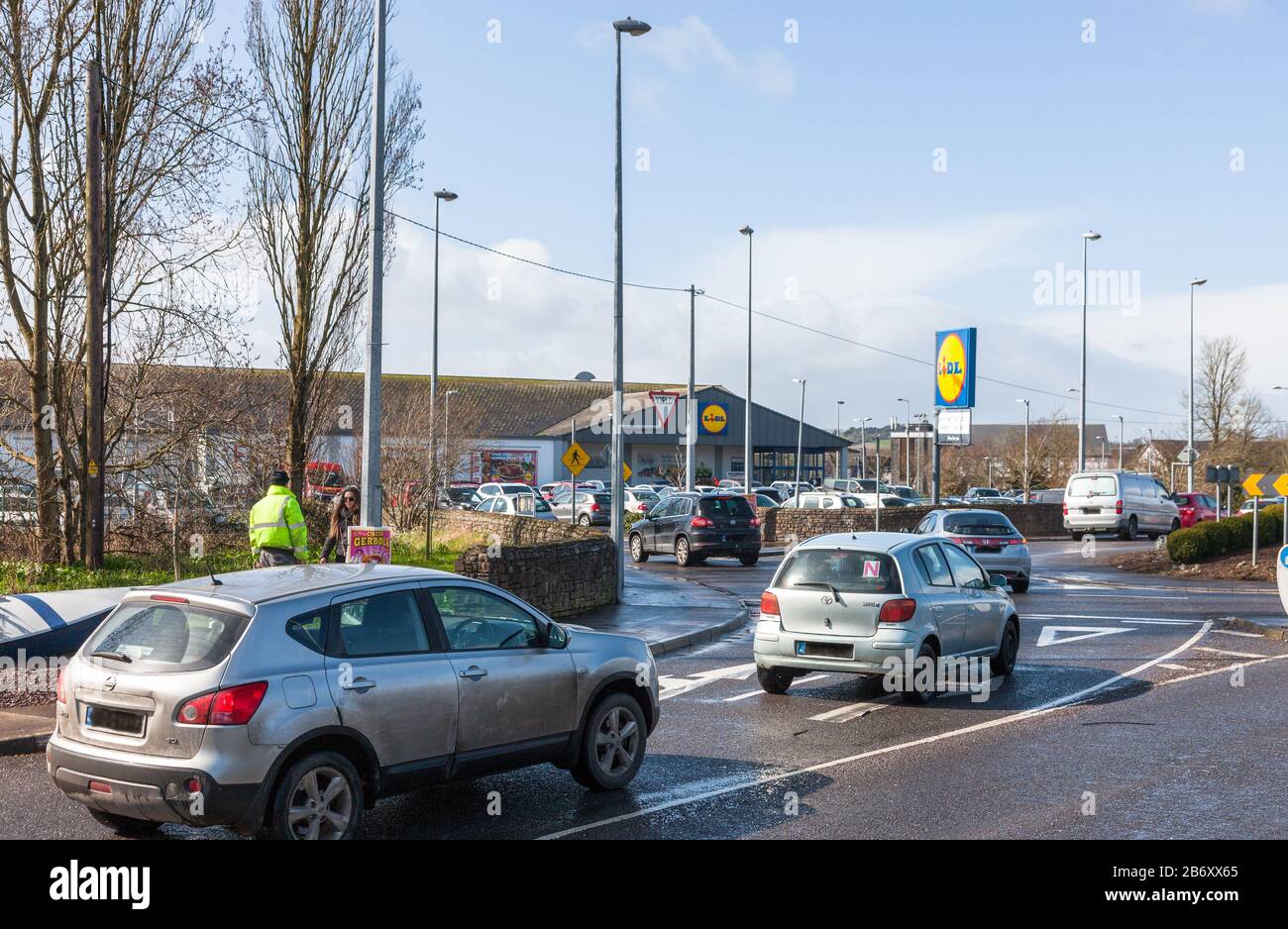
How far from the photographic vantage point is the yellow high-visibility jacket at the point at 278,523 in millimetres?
13188

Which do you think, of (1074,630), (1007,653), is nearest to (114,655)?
(1007,653)

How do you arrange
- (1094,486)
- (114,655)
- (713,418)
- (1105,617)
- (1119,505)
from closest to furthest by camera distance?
(114,655)
(1105,617)
(1119,505)
(1094,486)
(713,418)

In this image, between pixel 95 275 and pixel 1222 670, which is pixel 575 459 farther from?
pixel 1222 670

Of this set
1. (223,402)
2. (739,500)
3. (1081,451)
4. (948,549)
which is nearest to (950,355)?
(1081,451)

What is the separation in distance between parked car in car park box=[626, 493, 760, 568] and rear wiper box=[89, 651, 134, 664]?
75.5 ft

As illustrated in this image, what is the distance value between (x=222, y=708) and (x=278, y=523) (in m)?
7.52

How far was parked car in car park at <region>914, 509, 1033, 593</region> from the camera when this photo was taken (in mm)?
22516

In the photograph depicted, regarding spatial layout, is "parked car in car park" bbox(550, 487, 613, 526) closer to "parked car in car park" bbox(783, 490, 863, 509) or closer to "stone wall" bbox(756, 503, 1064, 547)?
"stone wall" bbox(756, 503, 1064, 547)

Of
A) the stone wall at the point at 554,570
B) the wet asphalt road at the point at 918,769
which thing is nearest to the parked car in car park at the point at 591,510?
the stone wall at the point at 554,570

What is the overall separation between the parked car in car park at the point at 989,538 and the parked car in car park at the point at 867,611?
10440 mm

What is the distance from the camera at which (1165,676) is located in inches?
512

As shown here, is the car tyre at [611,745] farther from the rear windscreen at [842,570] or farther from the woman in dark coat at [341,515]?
the woman in dark coat at [341,515]

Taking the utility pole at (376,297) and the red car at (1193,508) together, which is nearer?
the utility pole at (376,297)

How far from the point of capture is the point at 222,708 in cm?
593
